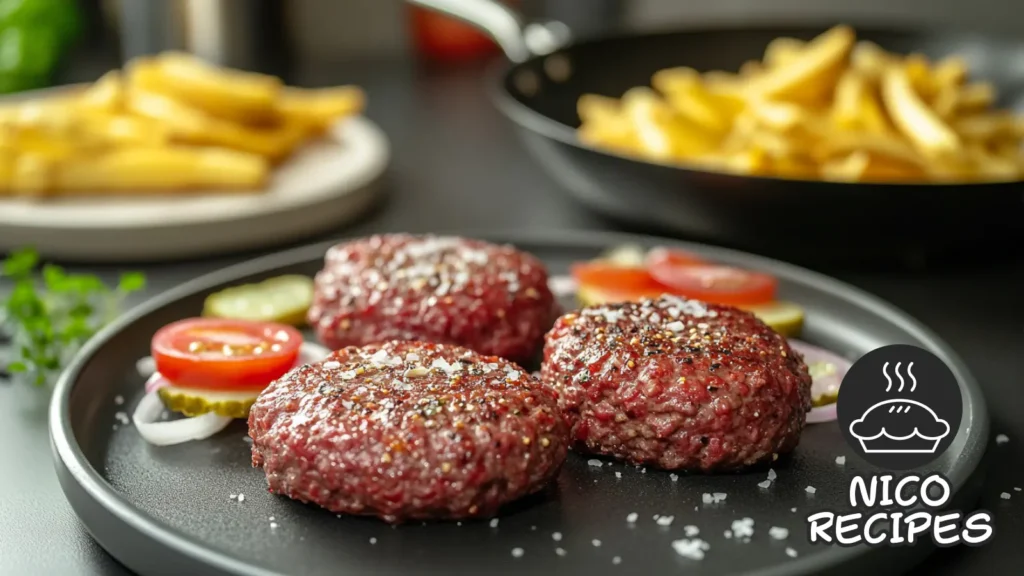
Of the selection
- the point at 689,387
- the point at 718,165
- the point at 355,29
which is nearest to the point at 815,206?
the point at 718,165

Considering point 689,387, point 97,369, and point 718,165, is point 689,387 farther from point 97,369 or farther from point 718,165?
point 718,165

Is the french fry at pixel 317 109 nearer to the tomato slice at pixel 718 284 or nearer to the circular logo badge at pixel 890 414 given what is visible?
the tomato slice at pixel 718 284

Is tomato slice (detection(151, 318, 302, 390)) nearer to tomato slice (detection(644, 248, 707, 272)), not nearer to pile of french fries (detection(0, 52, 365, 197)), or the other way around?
tomato slice (detection(644, 248, 707, 272))

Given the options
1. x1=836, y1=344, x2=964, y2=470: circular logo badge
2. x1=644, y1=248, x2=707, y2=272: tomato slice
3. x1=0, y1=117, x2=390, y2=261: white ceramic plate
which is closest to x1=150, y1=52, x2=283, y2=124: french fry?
x1=0, y1=117, x2=390, y2=261: white ceramic plate

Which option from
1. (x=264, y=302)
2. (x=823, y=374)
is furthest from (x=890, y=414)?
(x=264, y=302)

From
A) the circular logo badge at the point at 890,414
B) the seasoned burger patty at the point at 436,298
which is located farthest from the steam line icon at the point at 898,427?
the seasoned burger patty at the point at 436,298

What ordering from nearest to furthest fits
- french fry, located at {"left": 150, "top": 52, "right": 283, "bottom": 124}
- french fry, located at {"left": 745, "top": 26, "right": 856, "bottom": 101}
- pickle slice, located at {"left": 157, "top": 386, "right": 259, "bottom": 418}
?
pickle slice, located at {"left": 157, "top": 386, "right": 259, "bottom": 418} < french fry, located at {"left": 745, "top": 26, "right": 856, "bottom": 101} < french fry, located at {"left": 150, "top": 52, "right": 283, "bottom": 124}

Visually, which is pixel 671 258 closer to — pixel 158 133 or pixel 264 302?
pixel 264 302
